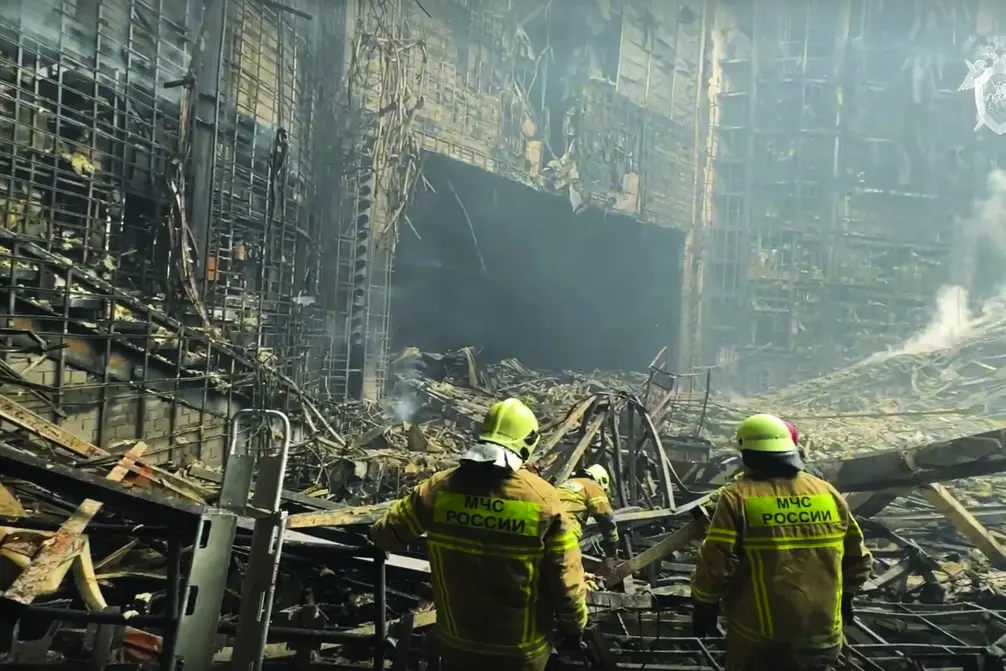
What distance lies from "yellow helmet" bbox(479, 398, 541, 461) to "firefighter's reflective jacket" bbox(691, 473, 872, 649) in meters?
0.74

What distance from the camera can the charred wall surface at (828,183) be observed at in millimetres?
16578

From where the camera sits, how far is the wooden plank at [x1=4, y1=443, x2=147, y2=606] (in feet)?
6.75

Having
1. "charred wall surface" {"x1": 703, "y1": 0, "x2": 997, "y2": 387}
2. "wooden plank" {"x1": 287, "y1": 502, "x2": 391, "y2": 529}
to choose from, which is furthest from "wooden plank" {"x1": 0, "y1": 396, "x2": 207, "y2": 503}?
"charred wall surface" {"x1": 703, "y1": 0, "x2": 997, "y2": 387}

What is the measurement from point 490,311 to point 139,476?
9.21 metres

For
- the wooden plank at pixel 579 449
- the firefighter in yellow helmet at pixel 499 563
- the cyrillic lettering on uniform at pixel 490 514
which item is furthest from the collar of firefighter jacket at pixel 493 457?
the wooden plank at pixel 579 449

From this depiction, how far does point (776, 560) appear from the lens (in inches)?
86.9

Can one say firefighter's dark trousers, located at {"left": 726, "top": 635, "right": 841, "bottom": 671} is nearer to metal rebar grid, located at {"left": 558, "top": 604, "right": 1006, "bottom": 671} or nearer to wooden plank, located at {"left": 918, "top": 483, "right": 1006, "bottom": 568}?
metal rebar grid, located at {"left": 558, "top": 604, "right": 1006, "bottom": 671}

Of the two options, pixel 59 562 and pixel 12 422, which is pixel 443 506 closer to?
pixel 59 562

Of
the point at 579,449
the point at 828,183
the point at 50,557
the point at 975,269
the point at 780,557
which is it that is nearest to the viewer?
the point at 780,557

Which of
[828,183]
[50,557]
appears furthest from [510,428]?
[828,183]

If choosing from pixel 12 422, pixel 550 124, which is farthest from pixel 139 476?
pixel 550 124

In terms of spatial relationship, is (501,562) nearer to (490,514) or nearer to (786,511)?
(490,514)

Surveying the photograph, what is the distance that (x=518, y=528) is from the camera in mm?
2027

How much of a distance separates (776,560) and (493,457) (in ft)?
3.52
